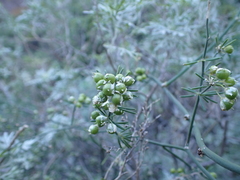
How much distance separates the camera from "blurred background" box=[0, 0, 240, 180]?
1.68 metres

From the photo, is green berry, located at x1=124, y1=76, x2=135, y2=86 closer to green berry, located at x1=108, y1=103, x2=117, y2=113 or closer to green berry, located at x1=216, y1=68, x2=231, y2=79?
green berry, located at x1=108, y1=103, x2=117, y2=113

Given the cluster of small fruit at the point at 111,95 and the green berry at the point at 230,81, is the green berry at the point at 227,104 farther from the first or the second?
the cluster of small fruit at the point at 111,95

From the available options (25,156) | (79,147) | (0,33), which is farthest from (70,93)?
(0,33)

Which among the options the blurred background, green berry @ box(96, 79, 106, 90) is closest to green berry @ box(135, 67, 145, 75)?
the blurred background

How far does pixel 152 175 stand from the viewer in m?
1.89

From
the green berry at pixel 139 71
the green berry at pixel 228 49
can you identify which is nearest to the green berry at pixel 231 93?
the green berry at pixel 228 49

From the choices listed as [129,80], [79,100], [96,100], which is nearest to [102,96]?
[96,100]

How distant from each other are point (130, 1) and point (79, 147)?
167cm

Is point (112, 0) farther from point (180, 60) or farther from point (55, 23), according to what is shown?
point (55, 23)

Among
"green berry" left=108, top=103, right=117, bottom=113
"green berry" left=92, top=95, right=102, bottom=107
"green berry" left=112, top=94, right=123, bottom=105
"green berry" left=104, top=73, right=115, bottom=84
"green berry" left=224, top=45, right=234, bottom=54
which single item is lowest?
"green berry" left=108, top=103, right=117, bottom=113

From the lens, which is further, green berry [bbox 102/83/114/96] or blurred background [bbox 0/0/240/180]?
blurred background [bbox 0/0/240/180]

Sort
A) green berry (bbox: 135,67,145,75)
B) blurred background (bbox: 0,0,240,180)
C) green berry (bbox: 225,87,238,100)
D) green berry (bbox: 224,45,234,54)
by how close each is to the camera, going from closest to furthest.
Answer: green berry (bbox: 225,87,238,100)
green berry (bbox: 224,45,234,54)
green berry (bbox: 135,67,145,75)
blurred background (bbox: 0,0,240,180)

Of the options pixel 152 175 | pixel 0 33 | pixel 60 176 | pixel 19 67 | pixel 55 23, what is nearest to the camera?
pixel 152 175

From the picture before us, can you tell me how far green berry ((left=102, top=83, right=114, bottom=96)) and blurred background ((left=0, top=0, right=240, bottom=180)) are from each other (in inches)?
18.1
